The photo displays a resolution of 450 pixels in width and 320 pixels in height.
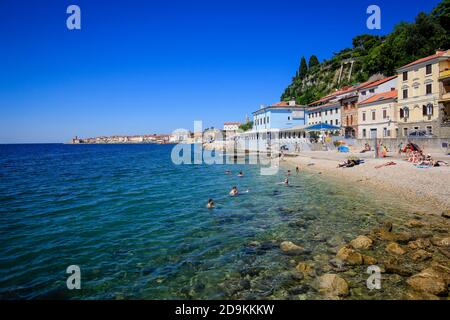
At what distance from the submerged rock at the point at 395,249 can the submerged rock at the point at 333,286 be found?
3.03 meters

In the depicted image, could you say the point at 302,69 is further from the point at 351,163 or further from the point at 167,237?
the point at 167,237

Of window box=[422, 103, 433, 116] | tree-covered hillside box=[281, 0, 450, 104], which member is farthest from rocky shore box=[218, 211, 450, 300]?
tree-covered hillside box=[281, 0, 450, 104]

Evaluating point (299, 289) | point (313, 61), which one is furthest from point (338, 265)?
point (313, 61)

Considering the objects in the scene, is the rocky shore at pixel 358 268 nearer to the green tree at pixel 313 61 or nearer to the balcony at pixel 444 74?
the balcony at pixel 444 74

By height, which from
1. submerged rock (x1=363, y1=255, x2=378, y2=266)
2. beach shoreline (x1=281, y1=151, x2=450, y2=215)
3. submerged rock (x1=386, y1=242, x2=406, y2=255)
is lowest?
submerged rock (x1=363, y1=255, x2=378, y2=266)

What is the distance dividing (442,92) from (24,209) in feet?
126

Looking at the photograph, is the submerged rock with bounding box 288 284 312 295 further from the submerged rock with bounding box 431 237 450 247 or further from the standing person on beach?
the standing person on beach

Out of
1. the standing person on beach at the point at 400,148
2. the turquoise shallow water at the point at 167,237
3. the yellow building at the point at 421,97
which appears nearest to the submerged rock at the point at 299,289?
the turquoise shallow water at the point at 167,237

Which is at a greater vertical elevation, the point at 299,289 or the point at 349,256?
the point at 349,256

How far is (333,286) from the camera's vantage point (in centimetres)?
722

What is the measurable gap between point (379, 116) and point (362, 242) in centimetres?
3418

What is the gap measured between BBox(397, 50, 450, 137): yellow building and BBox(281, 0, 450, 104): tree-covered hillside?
19902 mm

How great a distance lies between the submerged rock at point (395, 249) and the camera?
9103mm

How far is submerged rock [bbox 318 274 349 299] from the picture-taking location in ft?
23.0
